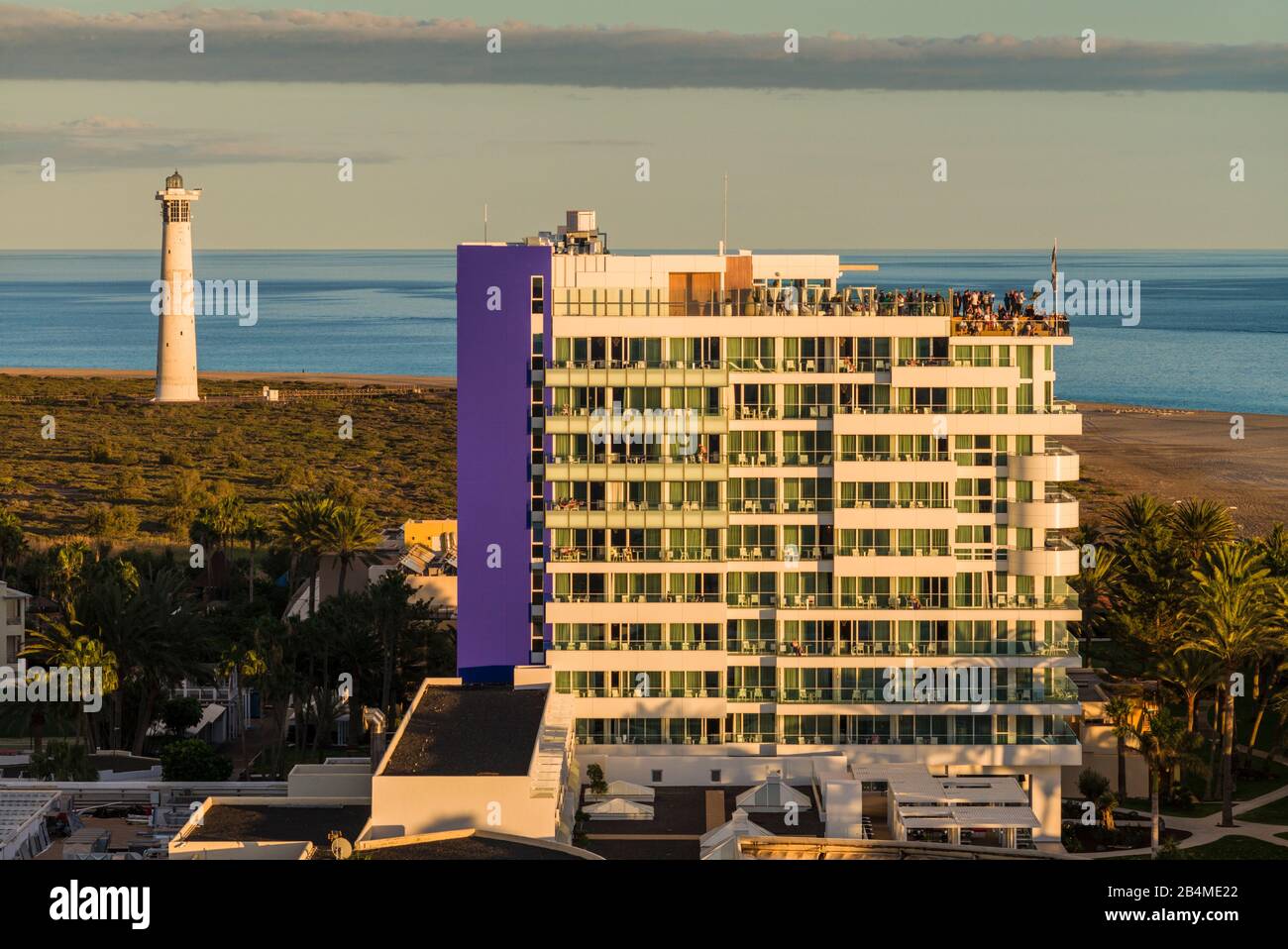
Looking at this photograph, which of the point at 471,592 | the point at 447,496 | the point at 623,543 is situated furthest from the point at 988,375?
the point at 447,496

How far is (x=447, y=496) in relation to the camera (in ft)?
639

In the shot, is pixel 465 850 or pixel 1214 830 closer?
pixel 465 850

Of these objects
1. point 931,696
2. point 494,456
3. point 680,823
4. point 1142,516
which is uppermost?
point 494,456

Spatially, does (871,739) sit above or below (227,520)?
below

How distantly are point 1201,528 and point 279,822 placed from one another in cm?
5518

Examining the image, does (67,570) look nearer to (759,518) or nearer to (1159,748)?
(759,518)

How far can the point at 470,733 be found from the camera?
69000mm

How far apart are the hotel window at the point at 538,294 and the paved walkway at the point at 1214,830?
30.4 m

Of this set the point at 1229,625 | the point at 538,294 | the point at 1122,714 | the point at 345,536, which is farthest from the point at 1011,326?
the point at 345,536

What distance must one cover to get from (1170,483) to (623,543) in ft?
431

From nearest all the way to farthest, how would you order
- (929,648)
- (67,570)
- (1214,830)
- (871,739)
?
(1214,830)
(871,739)
(929,648)
(67,570)

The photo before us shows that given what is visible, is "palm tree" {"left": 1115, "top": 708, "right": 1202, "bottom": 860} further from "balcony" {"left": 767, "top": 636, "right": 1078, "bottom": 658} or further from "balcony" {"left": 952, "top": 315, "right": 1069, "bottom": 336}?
"balcony" {"left": 952, "top": 315, "right": 1069, "bottom": 336}

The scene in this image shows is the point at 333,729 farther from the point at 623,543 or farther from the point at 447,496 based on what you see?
the point at 447,496

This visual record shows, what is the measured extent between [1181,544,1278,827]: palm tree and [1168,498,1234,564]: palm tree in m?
16.7
